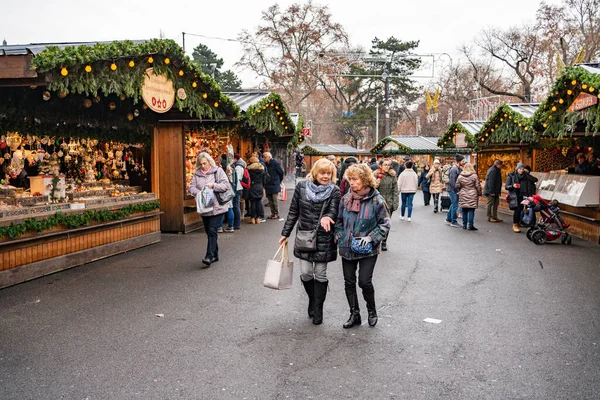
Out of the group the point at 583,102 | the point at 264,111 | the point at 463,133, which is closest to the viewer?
the point at 583,102

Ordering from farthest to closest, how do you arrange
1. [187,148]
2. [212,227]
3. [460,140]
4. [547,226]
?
1. [460,140]
2. [187,148]
3. [547,226]
4. [212,227]

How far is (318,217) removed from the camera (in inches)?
236

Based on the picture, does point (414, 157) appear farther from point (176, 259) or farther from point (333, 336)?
point (333, 336)

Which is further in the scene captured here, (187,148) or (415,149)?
(415,149)

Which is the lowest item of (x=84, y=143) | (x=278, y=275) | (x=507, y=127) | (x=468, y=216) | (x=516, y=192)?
(x=468, y=216)

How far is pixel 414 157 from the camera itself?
1547 inches

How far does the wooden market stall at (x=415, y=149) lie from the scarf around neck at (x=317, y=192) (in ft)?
96.3

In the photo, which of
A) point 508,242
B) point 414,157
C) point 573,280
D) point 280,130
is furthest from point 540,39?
point 573,280

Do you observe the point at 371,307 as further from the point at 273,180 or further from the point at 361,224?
the point at 273,180

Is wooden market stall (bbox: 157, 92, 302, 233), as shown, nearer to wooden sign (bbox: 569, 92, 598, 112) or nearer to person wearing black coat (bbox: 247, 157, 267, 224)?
person wearing black coat (bbox: 247, 157, 267, 224)

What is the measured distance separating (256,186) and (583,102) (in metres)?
8.16

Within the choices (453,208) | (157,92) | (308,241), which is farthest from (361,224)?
(453,208)

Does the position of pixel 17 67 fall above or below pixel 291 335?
above

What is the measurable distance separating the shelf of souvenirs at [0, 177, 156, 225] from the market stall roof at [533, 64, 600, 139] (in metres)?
8.00
